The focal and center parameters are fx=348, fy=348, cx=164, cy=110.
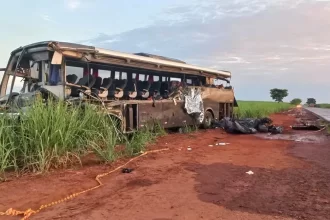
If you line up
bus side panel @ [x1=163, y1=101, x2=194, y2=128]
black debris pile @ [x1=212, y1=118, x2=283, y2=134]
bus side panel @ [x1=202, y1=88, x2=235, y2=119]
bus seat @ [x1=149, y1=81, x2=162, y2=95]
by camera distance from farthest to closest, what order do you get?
bus side panel @ [x1=202, y1=88, x2=235, y2=119], black debris pile @ [x1=212, y1=118, x2=283, y2=134], bus seat @ [x1=149, y1=81, x2=162, y2=95], bus side panel @ [x1=163, y1=101, x2=194, y2=128]

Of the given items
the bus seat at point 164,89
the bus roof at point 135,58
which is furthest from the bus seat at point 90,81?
the bus seat at point 164,89

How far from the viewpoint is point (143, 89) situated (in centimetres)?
1259

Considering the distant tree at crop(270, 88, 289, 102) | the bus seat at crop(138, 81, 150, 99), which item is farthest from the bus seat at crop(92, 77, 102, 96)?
the distant tree at crop(270, 88, 289, 102)

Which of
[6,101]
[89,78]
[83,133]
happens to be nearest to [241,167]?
[83,133]

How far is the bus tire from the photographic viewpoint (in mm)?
16031

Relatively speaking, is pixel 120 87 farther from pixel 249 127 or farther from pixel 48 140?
pixel 249 127

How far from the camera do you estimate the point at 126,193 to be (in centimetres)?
534

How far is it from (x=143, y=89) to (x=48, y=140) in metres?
6.40

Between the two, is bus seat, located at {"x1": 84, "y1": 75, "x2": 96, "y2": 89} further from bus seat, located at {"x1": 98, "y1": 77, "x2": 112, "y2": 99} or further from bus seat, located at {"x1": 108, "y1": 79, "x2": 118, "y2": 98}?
bus seat, located at {"x1": 108, "y1": 79, "x2": 118, "y2": 98}

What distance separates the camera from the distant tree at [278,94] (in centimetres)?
7981

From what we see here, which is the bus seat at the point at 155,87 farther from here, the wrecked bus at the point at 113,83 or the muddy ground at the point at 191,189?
the muddy ground at the point at 191,189

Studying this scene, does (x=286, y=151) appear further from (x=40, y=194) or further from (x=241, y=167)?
(x=40, y=194)

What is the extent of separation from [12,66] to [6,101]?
1102 millimetres

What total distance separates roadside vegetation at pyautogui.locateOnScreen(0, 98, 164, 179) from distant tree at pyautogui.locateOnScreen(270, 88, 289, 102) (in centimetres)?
7768
